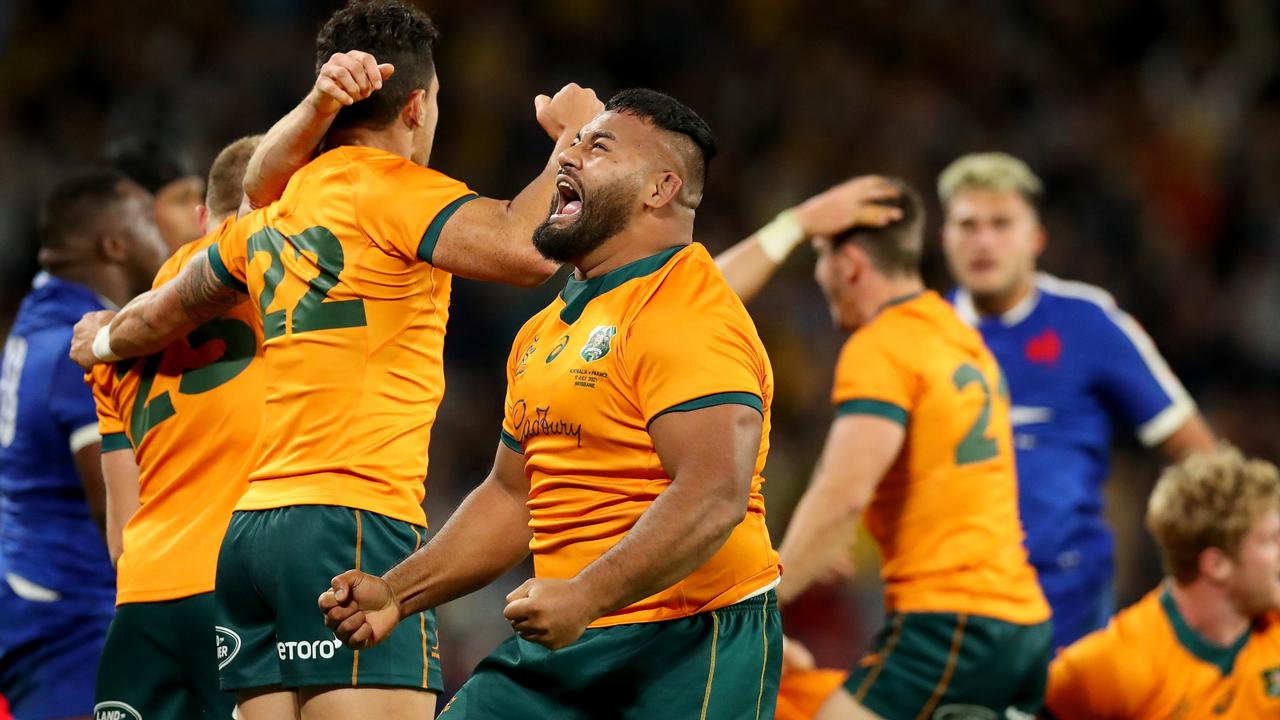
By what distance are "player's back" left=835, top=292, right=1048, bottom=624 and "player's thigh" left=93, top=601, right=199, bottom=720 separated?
2.41 metres

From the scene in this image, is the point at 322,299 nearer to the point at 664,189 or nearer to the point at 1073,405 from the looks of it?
the point at 664,189

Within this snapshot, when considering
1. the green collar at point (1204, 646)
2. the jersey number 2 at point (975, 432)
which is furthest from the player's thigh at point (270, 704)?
the green collar at point (1204, 646)

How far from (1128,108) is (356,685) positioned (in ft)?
40.2

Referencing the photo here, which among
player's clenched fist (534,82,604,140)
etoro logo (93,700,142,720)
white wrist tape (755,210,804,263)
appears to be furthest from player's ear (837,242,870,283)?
etoro logo (93,700,142,720)

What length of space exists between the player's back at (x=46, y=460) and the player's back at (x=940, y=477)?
2747 mm

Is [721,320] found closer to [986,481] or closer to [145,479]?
[145,479]

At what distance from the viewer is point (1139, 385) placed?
7125 millimetres

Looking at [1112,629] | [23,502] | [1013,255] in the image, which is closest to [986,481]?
[1112,629]

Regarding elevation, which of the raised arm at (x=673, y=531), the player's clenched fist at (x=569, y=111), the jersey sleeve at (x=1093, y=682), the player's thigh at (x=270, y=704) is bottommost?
the jersey sleeve at (x=1093, y=682)

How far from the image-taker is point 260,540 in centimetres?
390

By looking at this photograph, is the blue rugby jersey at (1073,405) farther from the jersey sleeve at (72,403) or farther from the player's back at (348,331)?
the jersey sleeve at (72,403)

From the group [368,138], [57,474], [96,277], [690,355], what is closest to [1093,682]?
[690,355]

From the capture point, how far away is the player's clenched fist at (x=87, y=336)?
4.66 meters

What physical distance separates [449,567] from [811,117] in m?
11.1
